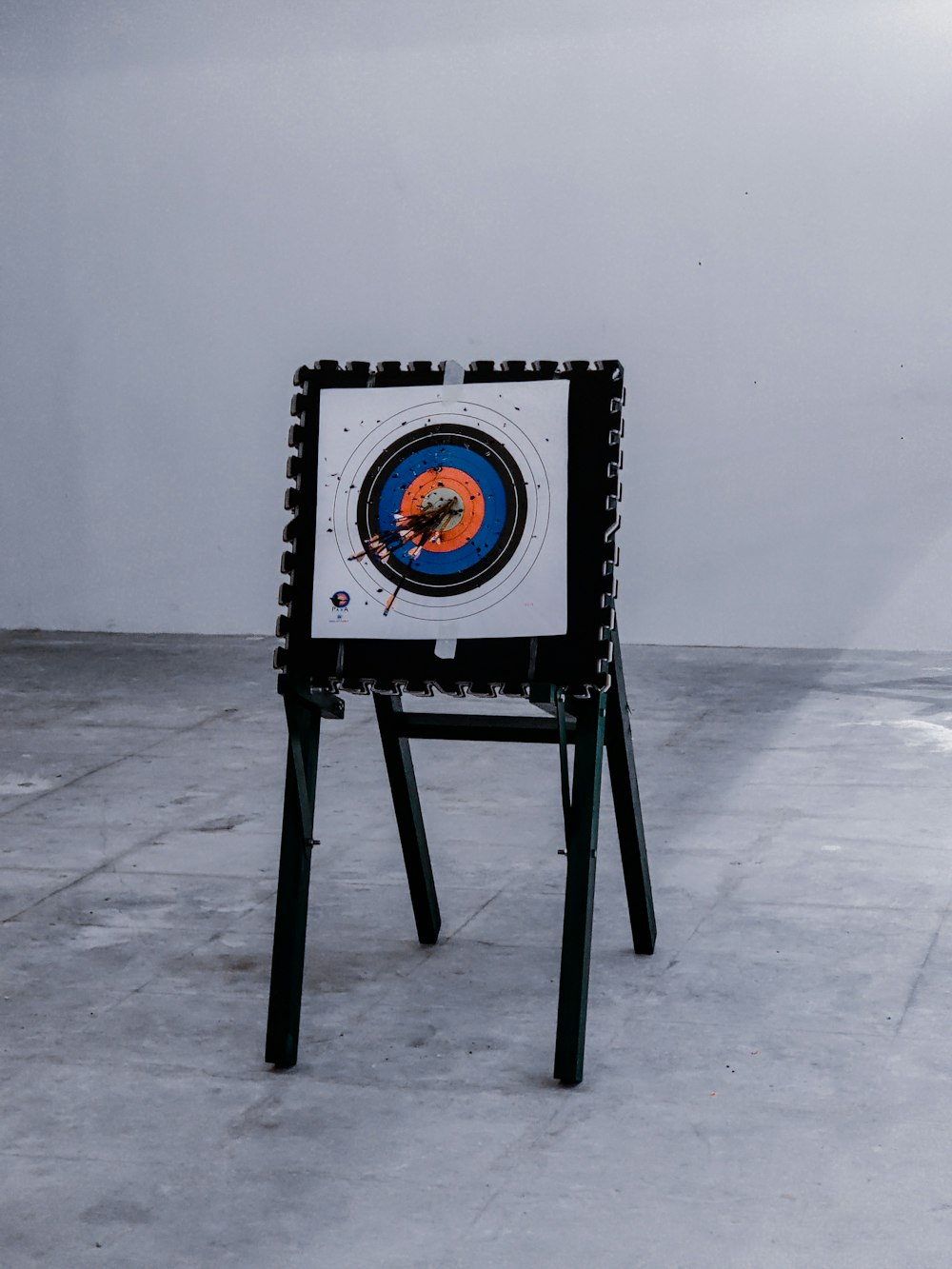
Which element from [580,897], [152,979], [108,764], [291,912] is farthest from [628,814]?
[108,764]

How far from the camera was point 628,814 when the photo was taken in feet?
9.59

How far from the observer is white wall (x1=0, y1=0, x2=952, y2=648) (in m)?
6.35

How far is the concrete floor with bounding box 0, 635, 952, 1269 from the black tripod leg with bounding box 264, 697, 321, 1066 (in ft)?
0.20

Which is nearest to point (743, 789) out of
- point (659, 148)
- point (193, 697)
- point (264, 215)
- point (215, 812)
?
point (215, 812)

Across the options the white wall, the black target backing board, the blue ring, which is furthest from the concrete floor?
the white wall

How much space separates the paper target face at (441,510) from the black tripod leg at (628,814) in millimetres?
392

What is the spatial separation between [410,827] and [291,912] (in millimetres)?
542

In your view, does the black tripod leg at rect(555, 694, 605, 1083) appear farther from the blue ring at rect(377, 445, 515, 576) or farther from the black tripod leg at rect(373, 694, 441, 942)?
the black tripod leg at rect(373, 694, 441, 942)

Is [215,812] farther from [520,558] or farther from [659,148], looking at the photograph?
[659,148]

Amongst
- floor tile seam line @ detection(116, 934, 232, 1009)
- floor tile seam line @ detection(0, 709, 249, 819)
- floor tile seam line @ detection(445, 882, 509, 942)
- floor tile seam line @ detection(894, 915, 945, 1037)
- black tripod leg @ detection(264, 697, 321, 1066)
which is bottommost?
floor tile seam line @ detection(0, 709, 249, 819)

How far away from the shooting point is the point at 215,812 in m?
4.17

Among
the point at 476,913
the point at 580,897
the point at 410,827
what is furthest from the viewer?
the point at 476,913

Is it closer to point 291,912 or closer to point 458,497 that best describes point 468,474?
point 458,497

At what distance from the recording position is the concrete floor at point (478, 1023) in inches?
80.4
